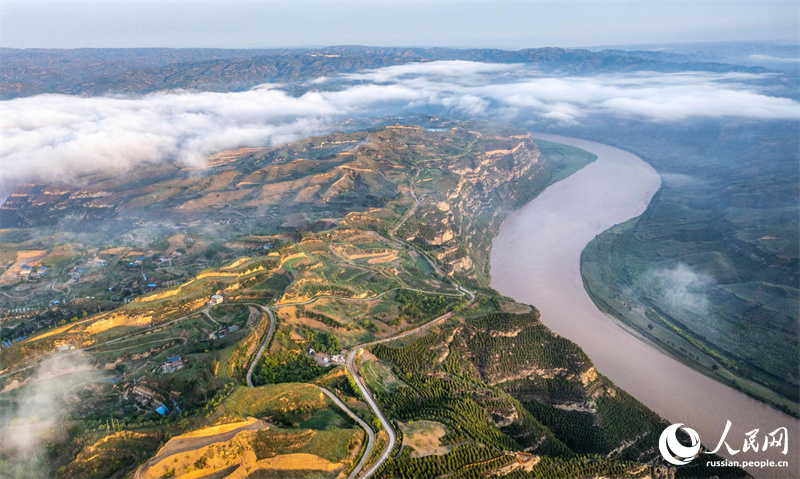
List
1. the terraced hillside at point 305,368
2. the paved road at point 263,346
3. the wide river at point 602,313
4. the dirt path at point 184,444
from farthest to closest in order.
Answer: the wide river at point 602,313
the paved road at point 263,346
the terraced hillside at point 305,368
the dirt path at point 184,444

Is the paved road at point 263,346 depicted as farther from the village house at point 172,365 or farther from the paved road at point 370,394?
the paved road at point 370,394

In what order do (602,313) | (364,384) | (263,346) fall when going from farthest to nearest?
(602,313)
(263,346)
(364,384)

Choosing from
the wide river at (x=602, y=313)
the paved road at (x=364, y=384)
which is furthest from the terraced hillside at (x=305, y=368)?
the wide river at (x=602, y=313)

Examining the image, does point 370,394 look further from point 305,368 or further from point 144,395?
point 144,395

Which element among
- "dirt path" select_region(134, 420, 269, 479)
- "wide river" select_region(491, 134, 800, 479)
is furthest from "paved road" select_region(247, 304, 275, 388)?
"wide river" select_region(491, 134, 800, 479)

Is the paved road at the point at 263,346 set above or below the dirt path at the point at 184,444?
below

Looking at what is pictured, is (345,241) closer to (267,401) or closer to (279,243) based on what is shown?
(279,243)

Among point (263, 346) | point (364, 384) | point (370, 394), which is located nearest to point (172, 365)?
point (263, 346)

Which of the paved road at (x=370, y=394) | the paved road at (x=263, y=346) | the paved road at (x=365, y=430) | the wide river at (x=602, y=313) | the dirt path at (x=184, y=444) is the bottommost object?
the wide river at (x=602, y=313)
